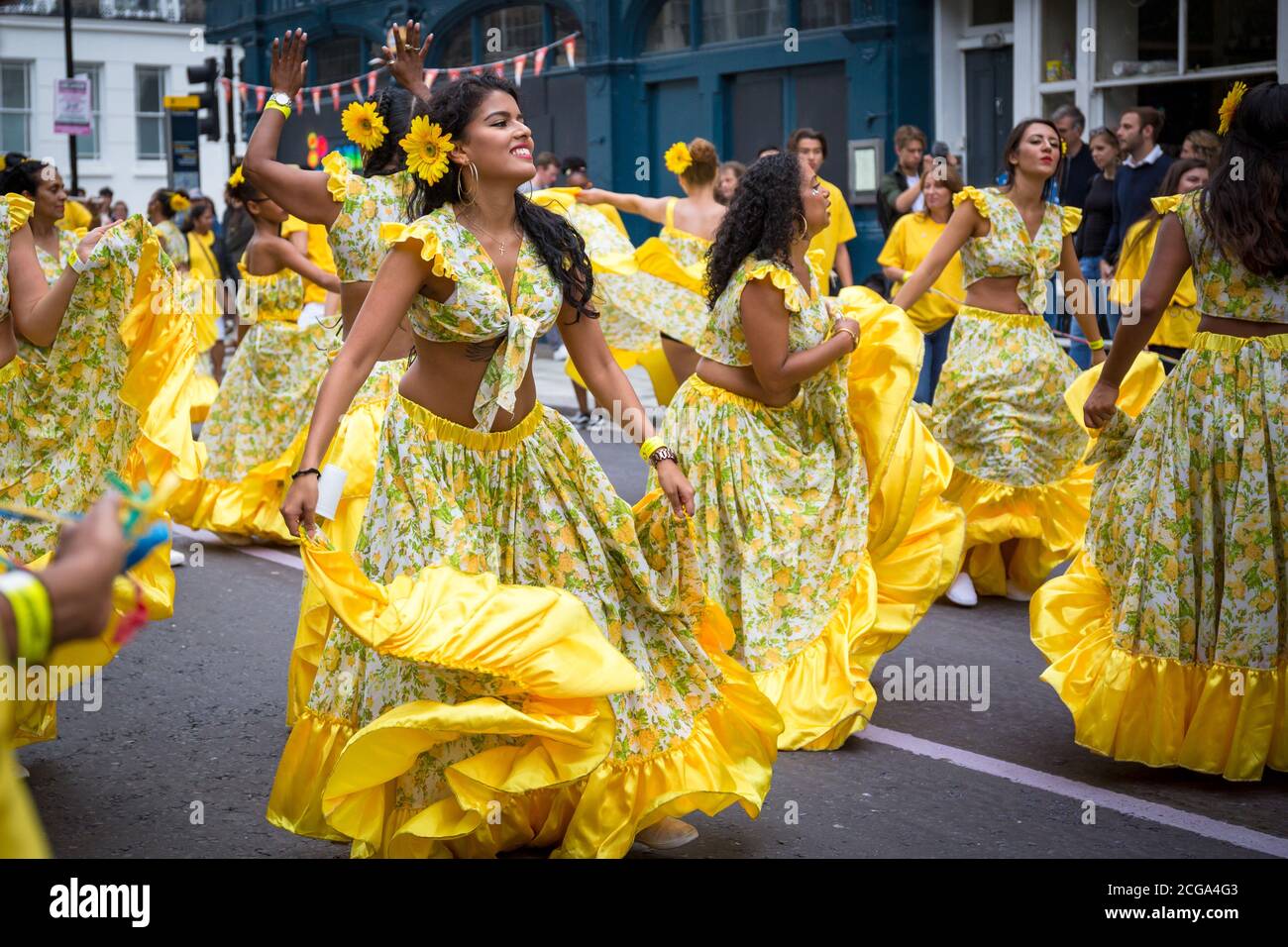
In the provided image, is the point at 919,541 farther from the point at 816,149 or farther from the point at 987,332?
the point at 816,149

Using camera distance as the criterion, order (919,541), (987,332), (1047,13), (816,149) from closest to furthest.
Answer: (919,541)
(987,332)
(816,149)
(1047,13)

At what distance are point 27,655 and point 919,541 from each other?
175 inches

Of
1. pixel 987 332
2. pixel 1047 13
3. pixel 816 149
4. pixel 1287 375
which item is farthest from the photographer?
pixel 1047 13

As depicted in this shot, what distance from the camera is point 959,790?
16.5 ft

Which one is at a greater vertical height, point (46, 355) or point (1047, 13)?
point (1047, 13)

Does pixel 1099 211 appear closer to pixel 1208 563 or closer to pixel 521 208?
pixel 1208 563

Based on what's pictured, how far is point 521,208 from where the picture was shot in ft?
14.7

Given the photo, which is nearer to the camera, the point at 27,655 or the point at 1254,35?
the point at 27,655

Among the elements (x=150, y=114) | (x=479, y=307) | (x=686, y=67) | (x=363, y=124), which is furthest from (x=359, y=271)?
(x=150, y=114)

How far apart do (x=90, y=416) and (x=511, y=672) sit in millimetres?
2494

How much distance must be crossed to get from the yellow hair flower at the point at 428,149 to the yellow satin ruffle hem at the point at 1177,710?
256cm

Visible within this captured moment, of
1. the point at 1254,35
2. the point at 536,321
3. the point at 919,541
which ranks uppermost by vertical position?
the point at 1254,35

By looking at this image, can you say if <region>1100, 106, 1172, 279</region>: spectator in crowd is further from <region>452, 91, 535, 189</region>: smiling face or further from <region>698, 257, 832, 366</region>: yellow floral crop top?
<region>452, 91, 535, 189</region>: smiling face
